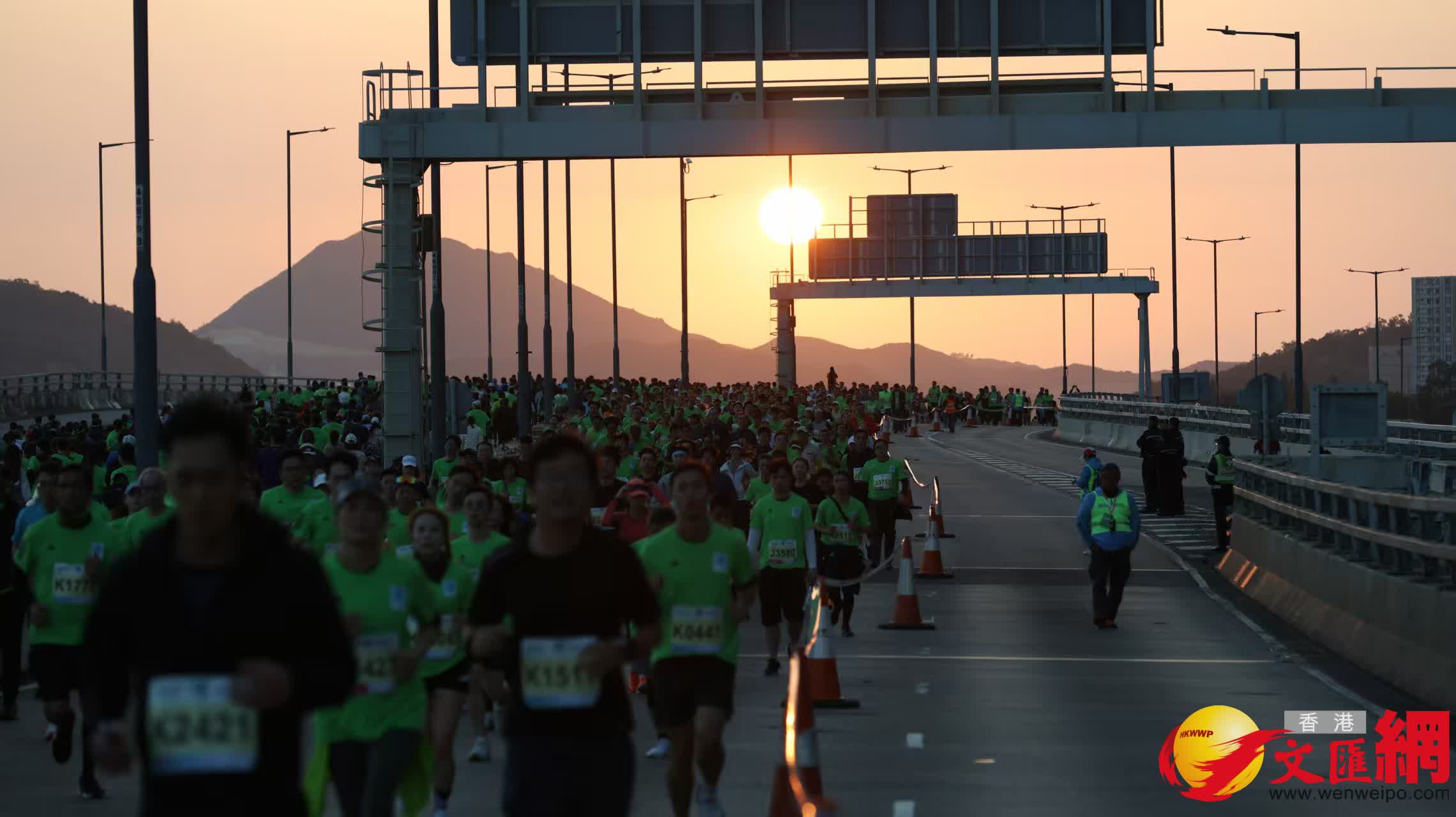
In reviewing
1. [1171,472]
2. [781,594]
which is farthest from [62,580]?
[1171,472]

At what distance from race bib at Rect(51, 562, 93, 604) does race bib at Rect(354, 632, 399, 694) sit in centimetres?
382

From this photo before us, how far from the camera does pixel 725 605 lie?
955 centimetres

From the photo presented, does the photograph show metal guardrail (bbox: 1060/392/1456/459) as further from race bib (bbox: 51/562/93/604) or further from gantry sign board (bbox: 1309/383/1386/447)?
race bib (bbox: 51/562/93/604)

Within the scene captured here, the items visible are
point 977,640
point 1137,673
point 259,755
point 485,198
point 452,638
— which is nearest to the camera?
point 259,755

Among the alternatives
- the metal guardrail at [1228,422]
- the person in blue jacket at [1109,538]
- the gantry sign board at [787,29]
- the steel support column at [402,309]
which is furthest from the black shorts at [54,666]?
the gantry sign board at [787,29]

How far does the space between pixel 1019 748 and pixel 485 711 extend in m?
3.13

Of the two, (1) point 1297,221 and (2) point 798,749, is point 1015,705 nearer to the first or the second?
(2) point 798,749

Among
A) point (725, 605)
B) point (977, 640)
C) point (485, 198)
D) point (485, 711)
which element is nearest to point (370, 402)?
point (485, 198)

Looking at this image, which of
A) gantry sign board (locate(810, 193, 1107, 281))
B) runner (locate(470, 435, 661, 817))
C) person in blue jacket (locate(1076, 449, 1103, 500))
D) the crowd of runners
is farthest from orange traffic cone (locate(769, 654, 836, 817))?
gantry sign board (locate(810, 193, 1107, 281))

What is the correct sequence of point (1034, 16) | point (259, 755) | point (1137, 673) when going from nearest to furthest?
point (259, 755)
point (1137, 673)
point (1034, 16)

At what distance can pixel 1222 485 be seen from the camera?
28.6 meters

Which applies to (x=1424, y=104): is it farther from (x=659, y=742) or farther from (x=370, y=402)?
(x=370, y=402)

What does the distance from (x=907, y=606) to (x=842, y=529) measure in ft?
6.49

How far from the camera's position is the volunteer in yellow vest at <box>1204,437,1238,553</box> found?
28.6 m
